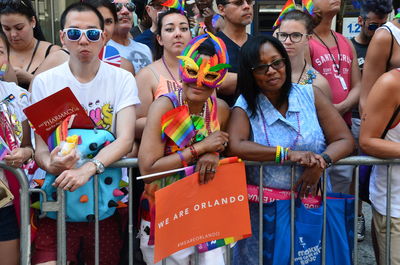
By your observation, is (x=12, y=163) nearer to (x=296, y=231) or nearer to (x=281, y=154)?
(x=281, y=154)

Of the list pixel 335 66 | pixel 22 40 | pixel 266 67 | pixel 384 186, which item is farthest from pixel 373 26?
pixel 22 40

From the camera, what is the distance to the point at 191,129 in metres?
3.30

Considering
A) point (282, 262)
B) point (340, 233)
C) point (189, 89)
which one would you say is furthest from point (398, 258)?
point (189, 89)

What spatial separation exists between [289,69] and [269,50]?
199mm

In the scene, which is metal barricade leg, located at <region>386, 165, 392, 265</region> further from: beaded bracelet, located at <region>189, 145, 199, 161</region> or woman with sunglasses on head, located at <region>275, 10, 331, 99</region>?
beaded bracelet, located at <region>189, 145, 199, 161</region>

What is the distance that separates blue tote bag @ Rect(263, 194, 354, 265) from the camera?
11.2 ft

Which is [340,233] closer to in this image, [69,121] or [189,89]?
[189,89]

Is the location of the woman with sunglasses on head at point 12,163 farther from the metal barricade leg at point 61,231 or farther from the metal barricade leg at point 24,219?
the metal barricade leg at point 61,231

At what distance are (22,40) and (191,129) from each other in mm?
2014

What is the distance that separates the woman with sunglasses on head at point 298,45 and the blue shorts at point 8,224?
2260 millimetres

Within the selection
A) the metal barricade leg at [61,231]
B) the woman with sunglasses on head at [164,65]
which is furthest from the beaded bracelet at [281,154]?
the metal barricade leg at [61,231]

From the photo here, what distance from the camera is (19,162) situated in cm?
333

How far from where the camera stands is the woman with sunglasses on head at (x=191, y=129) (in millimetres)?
3262

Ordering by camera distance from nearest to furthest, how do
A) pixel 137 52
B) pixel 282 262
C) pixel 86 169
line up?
1. pixel 86 169
2. pixel 282 262
3. pixel 137 52
